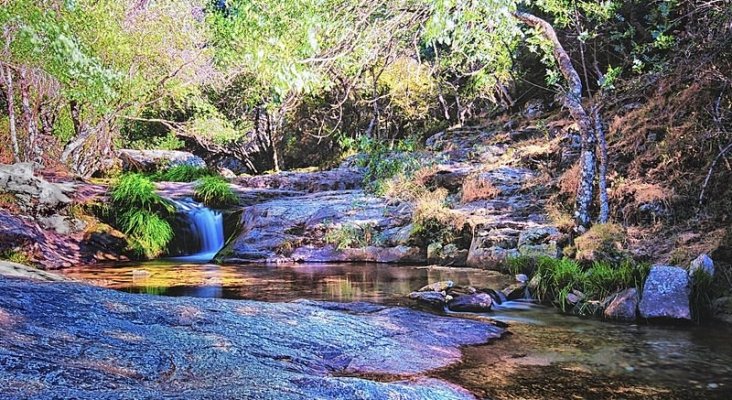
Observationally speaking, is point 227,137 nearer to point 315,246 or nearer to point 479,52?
point 315,246

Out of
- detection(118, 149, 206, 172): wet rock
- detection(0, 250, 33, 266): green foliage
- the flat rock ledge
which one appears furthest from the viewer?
detection(118, 149, 206, 172): wet rock

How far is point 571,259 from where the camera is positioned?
801 centimetres

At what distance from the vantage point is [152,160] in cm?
2150

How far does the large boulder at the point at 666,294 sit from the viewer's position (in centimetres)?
570

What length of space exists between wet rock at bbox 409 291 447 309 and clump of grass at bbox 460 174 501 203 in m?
5.57

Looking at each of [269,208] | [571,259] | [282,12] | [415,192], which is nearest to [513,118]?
[415,192]

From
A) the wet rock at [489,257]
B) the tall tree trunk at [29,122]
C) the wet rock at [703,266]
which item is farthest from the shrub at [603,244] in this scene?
the tall tree trunk at [29,122]

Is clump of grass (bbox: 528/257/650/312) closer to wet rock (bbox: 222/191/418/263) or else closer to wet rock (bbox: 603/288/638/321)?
wet rock (bbox: 603/288/638/321)

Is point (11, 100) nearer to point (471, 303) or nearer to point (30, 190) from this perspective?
point (30, 190)

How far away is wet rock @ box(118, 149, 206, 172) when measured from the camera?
21172mm

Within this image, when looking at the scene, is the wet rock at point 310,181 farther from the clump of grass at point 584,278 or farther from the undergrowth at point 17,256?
the clump of grass at point 584,278

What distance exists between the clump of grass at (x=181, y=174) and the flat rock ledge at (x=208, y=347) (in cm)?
1520

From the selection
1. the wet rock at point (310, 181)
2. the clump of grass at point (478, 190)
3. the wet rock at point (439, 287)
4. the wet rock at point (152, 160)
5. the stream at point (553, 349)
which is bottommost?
the stream at point (553, 349)

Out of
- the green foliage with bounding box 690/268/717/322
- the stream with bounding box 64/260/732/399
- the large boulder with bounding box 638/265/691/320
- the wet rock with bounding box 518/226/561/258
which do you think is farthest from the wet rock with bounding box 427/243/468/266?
the green foliage with bounding box 690/268/717/322
